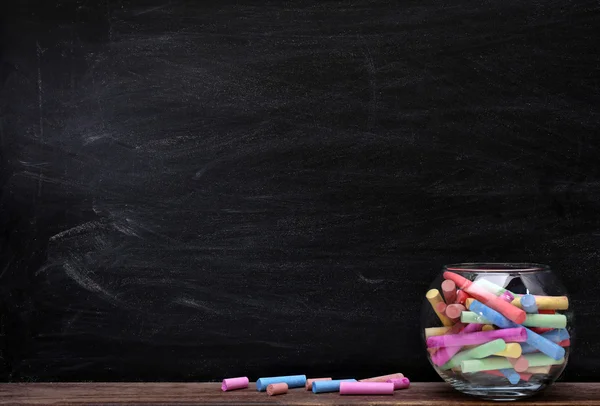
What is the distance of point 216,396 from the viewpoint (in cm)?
145

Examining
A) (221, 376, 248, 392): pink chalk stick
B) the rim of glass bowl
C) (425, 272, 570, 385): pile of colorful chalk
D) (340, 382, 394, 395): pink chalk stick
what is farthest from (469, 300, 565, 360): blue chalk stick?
(221, 376, 248, 392): pink chalk stick

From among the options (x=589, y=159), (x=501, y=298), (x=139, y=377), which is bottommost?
(x=139, y=377)

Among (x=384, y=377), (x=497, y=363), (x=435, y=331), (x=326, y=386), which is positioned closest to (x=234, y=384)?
(x=326, y=386)

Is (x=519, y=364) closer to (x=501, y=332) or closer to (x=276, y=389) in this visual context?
(x=501, y=332)

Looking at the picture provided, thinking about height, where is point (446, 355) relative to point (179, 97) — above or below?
below

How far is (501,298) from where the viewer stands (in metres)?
1.36

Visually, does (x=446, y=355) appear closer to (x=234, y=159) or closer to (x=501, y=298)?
(x=501, y=298)

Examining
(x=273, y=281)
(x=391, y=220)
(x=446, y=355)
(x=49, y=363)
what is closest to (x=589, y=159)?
(x=391, y=220)

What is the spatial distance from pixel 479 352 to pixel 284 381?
0.40 meters

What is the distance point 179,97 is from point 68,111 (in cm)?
24

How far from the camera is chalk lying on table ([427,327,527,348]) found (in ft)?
4.39

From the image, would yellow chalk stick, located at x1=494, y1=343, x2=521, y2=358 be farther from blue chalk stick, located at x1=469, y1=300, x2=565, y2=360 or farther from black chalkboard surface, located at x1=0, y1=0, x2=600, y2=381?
black chalkboard surface, located at x1=0, y1=0, x2=600, y2=381

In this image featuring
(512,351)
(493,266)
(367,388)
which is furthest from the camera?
(493,266)

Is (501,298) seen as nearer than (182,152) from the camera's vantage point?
Yes
